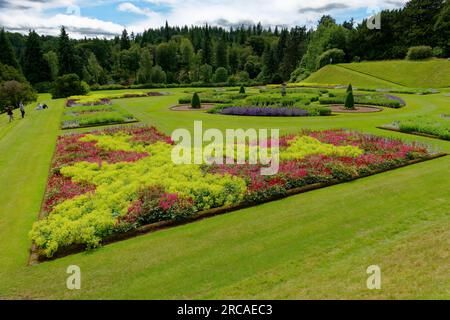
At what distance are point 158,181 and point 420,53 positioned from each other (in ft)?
227

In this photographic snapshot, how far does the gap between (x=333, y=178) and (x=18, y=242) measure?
9881mm

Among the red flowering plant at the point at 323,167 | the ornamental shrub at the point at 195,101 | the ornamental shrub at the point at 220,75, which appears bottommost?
the red flowering plant at the point at 323,167

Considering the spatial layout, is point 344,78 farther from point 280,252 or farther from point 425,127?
point 280,252

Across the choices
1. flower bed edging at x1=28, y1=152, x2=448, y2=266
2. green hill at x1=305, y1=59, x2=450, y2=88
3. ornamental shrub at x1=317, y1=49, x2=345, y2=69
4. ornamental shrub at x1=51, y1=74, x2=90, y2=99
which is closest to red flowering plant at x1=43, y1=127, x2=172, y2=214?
flower bed edging at x1=28, y1=152, x2=448, y2=266

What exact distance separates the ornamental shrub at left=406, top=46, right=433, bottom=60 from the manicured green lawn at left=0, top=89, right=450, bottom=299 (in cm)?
6310

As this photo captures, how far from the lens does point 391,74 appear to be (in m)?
60.6

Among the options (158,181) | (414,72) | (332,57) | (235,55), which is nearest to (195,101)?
(158,181)

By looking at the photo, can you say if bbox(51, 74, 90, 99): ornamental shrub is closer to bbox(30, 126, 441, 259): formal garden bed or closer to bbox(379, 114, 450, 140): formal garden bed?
bbox(30, 126, 441, 259): formal garden bed

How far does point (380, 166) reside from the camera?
42.0ft

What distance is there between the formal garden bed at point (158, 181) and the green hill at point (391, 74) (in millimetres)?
46525

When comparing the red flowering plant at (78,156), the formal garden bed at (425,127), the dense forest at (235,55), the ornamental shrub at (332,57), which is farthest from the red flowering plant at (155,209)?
the ornamental shrub at (332,57)

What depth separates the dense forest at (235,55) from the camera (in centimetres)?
6538

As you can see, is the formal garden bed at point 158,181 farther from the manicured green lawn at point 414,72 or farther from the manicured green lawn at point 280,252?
the manicured green lawn at point 414,72
